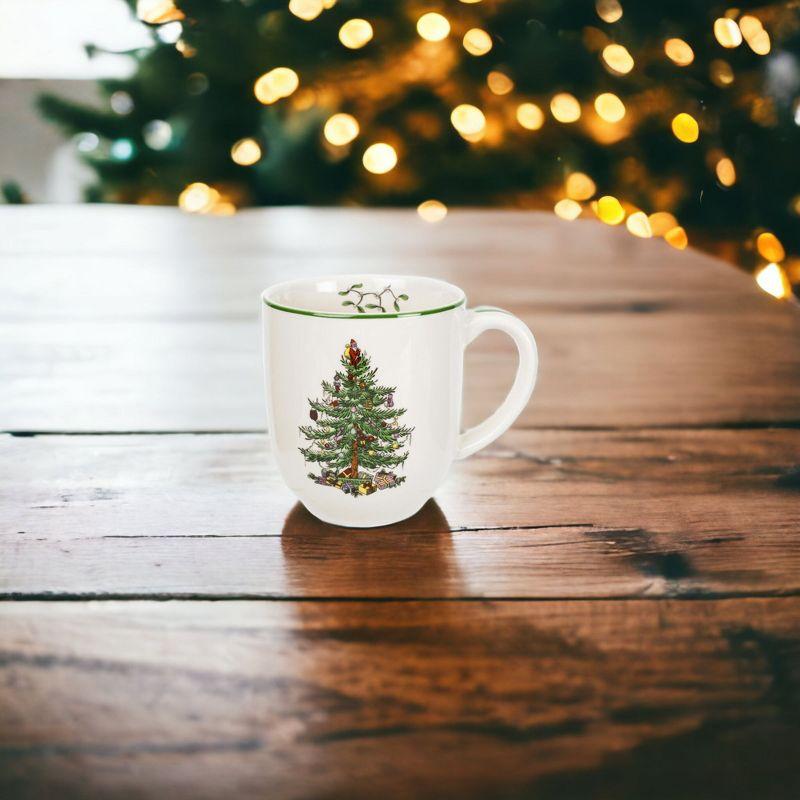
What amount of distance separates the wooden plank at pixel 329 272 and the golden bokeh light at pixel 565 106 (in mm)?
599

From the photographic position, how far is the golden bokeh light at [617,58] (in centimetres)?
183

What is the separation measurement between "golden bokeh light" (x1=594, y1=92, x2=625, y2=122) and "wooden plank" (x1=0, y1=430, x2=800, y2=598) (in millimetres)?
1479

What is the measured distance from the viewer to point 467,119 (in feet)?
6.18

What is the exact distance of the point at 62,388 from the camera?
2.31 feet

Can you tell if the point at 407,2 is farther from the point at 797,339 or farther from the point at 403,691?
the point at 403,691

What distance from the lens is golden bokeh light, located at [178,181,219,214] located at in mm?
1895

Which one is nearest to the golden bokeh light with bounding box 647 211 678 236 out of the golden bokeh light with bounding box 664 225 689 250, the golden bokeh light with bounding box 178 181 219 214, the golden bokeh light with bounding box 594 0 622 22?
the golden bokeh light with bounding box 664 225 689 250

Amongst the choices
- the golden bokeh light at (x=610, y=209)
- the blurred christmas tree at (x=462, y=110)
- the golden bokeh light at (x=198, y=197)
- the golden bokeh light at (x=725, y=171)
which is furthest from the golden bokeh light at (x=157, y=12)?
the golden bokeh light at (x=725, y=171)

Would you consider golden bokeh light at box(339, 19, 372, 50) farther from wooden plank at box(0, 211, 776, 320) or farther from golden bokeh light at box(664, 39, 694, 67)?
golden bokeh light at box(664, 39, 694, 67)

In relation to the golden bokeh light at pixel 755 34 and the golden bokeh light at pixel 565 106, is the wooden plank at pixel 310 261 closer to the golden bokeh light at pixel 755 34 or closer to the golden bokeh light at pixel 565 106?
the golden bokeh light at pixel 565 106

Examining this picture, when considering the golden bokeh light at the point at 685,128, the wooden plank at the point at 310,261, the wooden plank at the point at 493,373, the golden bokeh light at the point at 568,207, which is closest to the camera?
the wooden plank at the point at 493,373

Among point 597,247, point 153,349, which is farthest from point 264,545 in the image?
point 597,247

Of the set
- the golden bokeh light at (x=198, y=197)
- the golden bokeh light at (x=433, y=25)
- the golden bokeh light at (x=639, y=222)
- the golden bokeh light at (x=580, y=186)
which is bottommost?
the golden bokeh light at (x=639, y=222)

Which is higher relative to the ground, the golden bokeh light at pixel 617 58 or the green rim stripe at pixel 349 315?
the golden bokeh light at pixel 617 58
